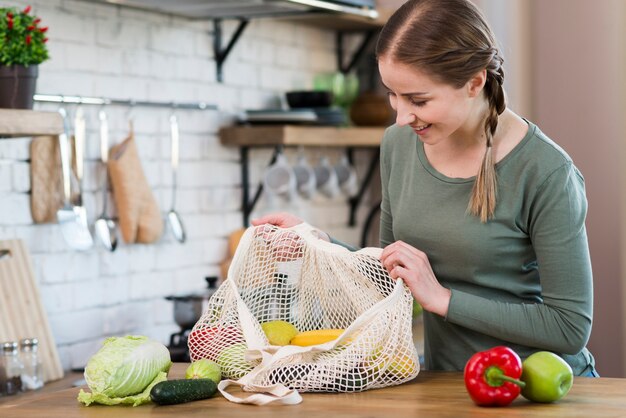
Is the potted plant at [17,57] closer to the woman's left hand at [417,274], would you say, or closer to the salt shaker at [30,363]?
the salt shaker at [30,363]

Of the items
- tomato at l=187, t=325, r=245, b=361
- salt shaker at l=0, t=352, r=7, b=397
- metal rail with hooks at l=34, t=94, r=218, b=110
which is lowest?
salt shaker at l=0, t=352, r=7, b=397

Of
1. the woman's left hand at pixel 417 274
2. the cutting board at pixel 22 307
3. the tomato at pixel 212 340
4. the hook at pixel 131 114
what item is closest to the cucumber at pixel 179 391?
the tomato at pixel 212 340

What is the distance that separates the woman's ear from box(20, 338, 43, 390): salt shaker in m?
1.34

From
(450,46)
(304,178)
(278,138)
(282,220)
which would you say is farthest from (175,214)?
(450,46)

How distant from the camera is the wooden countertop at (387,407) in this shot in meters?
1.57

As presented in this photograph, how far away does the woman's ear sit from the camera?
188cm

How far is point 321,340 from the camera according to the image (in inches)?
71.4

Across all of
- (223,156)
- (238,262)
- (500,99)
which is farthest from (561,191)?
(223,156)

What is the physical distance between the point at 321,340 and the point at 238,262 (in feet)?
0.78

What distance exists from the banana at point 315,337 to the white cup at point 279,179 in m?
1.74

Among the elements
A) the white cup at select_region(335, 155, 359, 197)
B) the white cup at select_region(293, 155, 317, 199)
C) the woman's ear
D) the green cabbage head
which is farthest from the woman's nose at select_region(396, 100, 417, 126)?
the white cup at select_region(335, 155, 359, 197)

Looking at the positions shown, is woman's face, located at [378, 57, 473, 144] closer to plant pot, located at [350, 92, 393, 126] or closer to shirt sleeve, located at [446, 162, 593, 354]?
shirt sleeve, located at [446, 162, 593, 354]

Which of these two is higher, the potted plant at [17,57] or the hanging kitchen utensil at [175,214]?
the potted plant at [17,57]

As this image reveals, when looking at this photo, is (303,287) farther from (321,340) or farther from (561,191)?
(561,191)
